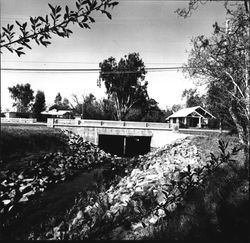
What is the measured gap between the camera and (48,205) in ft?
26.0

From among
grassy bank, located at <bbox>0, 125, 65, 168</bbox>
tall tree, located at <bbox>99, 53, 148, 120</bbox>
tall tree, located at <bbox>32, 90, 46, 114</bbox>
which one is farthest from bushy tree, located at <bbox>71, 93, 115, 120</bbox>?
grassy bank, located at <bbox>0, 125, 65, 168</bbox>

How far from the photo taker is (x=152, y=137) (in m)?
24.6

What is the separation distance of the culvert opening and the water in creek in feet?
48.2

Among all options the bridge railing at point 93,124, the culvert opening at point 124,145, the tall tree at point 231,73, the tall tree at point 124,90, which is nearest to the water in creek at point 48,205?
the tall tree at point 231,73

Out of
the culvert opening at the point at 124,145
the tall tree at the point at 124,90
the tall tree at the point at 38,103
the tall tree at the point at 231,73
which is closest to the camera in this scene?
the tall tree at the point at 231,73

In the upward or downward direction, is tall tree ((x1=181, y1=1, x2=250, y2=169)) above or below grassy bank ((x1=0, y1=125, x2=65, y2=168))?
above

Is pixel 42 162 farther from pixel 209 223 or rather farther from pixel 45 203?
pixel 209 223

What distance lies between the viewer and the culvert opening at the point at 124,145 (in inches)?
1044

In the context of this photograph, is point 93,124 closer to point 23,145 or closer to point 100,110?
point 23,145

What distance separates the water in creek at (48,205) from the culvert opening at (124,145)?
1468cm

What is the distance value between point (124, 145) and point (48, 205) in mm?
19797

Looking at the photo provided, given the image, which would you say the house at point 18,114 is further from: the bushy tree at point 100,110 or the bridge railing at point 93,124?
the bridge railing at point 93,124

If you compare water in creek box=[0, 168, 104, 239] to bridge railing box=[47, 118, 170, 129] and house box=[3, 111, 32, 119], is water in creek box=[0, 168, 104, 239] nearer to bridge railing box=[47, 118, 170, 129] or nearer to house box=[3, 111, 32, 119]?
bridge railing box=[47, 118, 170, 129]

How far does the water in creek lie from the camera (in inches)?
231
